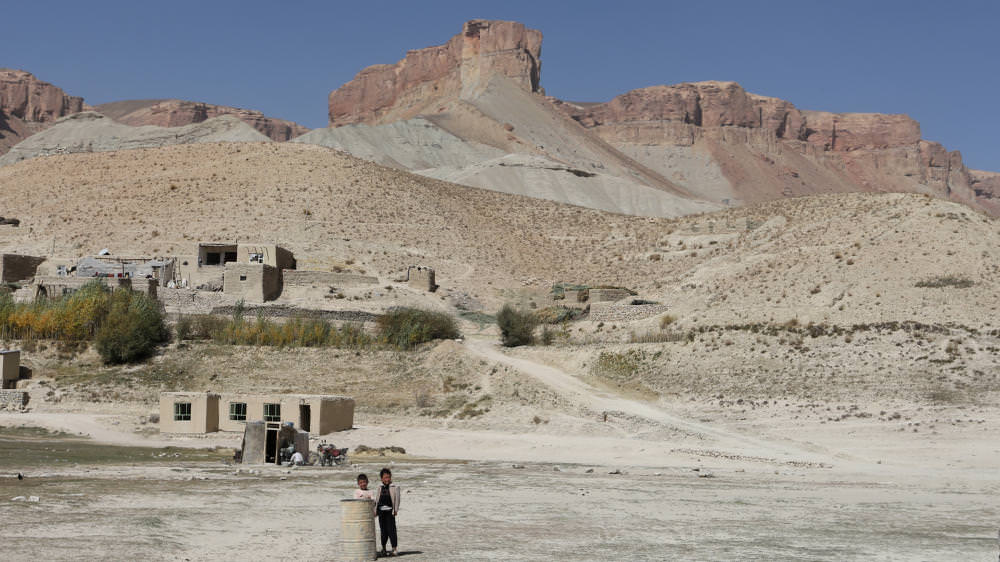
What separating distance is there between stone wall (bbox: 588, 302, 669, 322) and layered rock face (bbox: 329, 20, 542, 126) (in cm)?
11815

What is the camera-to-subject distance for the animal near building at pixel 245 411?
1077 inches

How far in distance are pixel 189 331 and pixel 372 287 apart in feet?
34.8

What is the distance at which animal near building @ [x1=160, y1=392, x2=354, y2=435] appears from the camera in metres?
27.4

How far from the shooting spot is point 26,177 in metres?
70.9

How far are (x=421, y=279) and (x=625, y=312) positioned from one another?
39.2 feet

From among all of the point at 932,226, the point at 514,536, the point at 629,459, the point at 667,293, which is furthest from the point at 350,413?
the point at 932,226

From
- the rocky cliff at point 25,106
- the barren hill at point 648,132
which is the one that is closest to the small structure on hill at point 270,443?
the barren hill at point 648,132

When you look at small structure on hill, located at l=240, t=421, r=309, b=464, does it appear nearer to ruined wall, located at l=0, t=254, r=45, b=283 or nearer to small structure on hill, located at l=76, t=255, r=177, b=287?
small structure on hill, located at l=76, t=255, r=177, b=287

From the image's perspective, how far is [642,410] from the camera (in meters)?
29.4

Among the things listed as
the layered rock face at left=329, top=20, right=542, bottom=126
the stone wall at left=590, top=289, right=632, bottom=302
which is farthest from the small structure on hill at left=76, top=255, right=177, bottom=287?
the layered rock face at left=329, top=20, right=542, bottom=126

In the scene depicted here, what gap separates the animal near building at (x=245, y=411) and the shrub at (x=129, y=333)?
296 inches

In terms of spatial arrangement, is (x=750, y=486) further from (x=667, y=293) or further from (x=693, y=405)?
(x=667, y=293)

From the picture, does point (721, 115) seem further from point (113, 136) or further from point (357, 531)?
point (357, 531)

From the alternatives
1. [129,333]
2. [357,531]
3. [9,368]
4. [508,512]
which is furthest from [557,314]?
[357,531]
